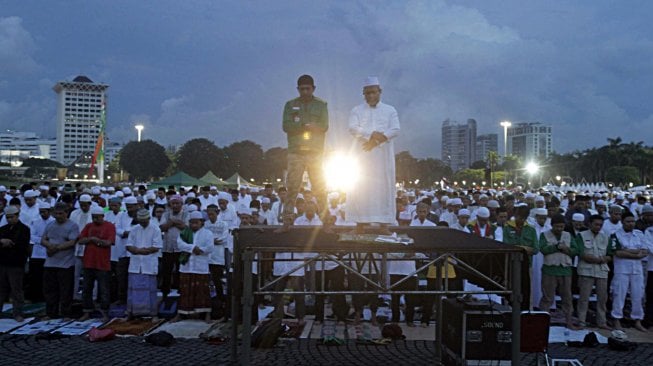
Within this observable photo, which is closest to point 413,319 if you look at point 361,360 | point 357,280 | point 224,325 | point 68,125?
point 357,280

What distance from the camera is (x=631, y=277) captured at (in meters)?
10.0

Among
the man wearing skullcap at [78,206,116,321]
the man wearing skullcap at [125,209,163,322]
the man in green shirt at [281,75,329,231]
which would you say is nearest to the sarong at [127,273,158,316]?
the man wearing skullcap at [125,209,163,322]

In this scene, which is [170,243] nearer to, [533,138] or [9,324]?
[9,324]

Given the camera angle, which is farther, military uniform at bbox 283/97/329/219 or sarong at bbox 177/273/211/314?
sarong at bbox 177/273/211/314

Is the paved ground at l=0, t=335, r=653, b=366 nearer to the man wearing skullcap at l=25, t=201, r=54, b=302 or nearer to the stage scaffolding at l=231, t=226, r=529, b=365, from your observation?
the stage scaffolding at l=231, t=226, r=529, b=365

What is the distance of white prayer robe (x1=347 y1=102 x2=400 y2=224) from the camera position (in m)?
6.89

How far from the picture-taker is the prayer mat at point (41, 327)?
9.11 meters

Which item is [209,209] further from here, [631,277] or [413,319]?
[631,277]

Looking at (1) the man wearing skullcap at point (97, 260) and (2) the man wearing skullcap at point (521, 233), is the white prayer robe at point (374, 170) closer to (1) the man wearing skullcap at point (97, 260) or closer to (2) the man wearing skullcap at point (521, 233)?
(2) the man wearing skullcap at point (521, 233)

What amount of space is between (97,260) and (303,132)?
477cm

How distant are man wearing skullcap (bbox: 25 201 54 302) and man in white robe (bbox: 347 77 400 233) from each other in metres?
7.38

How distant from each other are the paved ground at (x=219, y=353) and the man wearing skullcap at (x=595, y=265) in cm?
116

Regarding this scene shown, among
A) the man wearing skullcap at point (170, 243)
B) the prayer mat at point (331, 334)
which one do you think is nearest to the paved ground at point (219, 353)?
the prayer mat at point (331, 334)

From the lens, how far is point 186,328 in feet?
31.6
